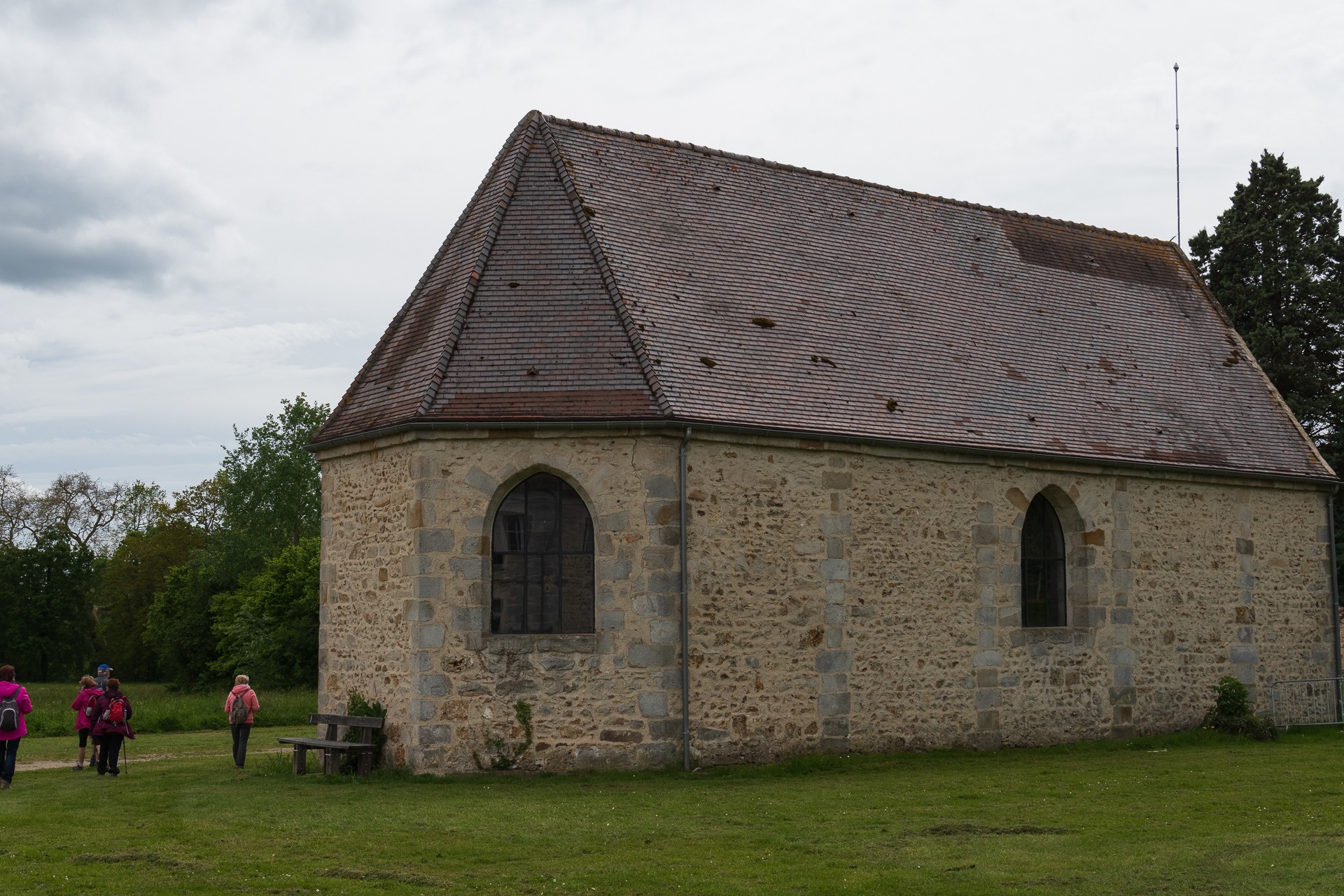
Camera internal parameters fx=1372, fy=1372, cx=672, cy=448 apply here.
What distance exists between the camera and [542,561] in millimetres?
15633

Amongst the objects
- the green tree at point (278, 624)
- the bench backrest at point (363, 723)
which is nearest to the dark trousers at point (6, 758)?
the bench backrest at point (363, 723)

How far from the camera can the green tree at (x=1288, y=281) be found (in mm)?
29109

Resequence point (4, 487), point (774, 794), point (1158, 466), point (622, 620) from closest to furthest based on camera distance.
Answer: point (774, 794) < point (622, 620) < point (1158, 466) < point (4, 487)

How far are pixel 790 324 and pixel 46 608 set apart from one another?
4661 centimetres

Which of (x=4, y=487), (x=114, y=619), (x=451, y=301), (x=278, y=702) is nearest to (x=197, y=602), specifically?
(x=114, y=619)

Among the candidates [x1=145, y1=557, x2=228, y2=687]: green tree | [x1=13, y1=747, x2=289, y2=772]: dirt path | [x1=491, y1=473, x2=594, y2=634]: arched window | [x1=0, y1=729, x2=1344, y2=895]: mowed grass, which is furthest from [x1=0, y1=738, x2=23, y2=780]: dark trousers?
[x1=145, y1=557, x2=228, y2=687]: green tree

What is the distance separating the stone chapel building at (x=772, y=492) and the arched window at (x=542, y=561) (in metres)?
0.03

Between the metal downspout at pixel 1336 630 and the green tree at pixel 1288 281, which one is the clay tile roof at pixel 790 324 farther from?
the green tree at pixel 1288 281

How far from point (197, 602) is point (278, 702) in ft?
76.4

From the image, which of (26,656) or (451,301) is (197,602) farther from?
(451,301)

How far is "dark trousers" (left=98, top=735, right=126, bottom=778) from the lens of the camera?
1673 cm

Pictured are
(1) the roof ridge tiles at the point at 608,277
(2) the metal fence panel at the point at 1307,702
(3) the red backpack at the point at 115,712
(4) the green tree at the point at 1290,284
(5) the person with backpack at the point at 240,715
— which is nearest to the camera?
(1) the roof ridge tiles at the point at 608,277

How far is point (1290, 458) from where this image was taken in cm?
2186

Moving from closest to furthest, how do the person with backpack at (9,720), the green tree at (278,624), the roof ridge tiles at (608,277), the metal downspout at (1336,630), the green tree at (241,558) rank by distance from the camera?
1. the person with backpack at (9,720)
2. the roof ridge tiles at (608,277)
3. the metal downspout at (1336,630)
4. the green tree at (278,624)
5. the green tree at (241,558)
